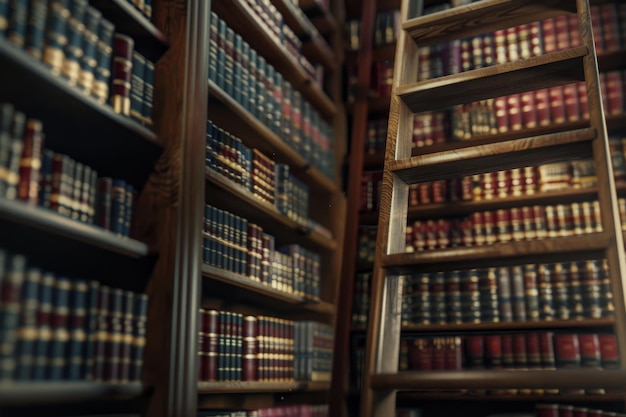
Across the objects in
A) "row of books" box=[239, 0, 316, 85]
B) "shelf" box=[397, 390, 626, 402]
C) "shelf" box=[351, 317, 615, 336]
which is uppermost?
"row of books" box=[239, 0, 316, 85]

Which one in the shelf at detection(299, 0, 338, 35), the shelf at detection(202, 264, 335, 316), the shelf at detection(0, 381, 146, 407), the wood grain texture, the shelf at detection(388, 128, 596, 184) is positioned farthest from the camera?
the shelf at detection(299, 0, 338, 35)

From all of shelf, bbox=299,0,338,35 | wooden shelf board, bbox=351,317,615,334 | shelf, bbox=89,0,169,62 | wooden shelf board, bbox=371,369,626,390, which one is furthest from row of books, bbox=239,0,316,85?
wooden shelf board, bbox=371,369,626,390

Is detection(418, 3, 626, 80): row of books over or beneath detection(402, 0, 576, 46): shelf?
over

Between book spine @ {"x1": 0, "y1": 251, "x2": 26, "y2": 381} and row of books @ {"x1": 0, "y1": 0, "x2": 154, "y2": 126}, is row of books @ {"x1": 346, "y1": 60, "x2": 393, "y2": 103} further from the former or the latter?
book spine @ {"x1": 0, "y1": 251, "x2": 26, "y2": 381}

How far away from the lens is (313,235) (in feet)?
7.52

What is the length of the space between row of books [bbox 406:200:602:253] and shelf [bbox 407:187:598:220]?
27 mm

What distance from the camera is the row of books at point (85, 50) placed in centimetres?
119

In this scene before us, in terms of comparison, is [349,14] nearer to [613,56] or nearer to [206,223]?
[613,56]

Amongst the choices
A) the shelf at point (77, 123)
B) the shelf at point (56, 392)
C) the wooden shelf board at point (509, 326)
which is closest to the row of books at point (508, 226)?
the wooden shelf board at point (509, 326)

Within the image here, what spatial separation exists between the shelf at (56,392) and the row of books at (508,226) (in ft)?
3.88

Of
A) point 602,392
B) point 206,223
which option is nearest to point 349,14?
point 206,223

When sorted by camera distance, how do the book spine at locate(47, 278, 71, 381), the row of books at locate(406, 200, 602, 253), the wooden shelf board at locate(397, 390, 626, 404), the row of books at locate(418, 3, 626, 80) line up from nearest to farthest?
the book spine at locate(47, 278, 71, 381), the wooden shelf board at locate(397, 390, 626, 404), the row of books at locate(406, 200, 602, 253), the row of books at locate(418, 3, 626, 80)

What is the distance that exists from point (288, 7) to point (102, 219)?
1.20 m

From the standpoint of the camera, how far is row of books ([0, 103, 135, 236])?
3.66 ft
